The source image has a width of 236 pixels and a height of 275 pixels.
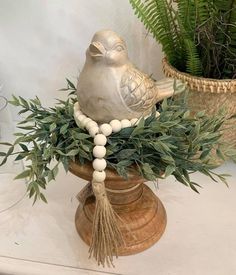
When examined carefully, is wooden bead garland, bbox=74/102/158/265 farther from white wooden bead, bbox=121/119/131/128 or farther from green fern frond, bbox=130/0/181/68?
green fern frond, bbox=130/0/181/68

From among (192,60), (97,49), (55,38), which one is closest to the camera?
(97,49)

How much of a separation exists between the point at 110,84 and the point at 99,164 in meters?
0.09

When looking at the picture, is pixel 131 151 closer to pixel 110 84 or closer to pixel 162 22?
pixel 110 84

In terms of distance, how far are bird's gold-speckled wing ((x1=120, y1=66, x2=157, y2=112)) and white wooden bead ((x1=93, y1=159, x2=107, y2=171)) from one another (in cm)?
7

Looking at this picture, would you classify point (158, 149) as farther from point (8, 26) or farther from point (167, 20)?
point (8, 26)

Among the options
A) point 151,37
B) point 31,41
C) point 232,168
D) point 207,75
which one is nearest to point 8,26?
point 31,41

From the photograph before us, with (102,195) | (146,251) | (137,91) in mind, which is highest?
(137,91)

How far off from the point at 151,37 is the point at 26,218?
378 mm

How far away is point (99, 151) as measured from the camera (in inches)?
16.8

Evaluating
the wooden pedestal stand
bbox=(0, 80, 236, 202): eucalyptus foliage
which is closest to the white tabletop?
the wooden pedestal stand

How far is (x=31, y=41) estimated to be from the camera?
72 cm

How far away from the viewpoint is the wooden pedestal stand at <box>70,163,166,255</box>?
1.67 ft

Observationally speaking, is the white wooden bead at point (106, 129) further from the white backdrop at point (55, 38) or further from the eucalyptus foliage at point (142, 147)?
the white backdrop at point (55, 38)

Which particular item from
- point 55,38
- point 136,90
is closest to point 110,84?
point 136,90
